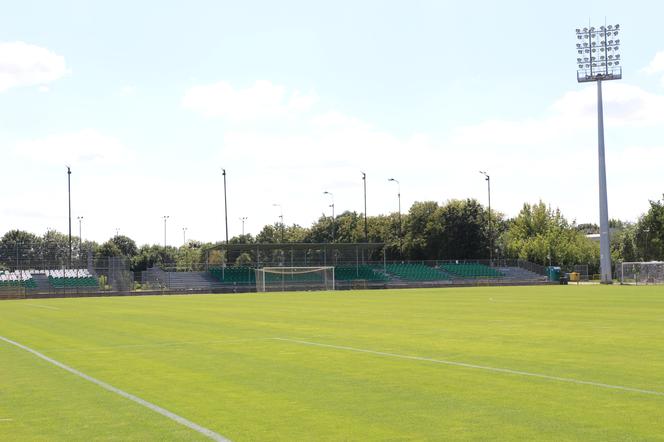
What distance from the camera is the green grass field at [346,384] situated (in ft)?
30.0

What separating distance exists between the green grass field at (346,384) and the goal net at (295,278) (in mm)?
58154

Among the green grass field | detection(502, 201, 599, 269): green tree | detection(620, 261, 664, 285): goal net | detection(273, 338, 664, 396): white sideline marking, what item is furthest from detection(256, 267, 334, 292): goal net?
detection(273, 338, 664, 396): white sideline marking

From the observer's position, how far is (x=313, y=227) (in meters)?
173

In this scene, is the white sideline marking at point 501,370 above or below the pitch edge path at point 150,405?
below

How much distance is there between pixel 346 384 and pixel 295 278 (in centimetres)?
7295

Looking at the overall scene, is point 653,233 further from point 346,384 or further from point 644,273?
point 346,384

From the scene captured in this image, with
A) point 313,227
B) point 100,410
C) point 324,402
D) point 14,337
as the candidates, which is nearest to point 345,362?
point 324,402

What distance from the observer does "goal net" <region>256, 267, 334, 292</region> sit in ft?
270

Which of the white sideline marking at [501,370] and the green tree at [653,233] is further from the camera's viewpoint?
the green tree at [653,233]

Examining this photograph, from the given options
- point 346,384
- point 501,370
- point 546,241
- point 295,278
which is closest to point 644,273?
point 295,278

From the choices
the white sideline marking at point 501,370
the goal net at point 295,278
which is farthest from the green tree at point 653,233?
the white sideline marking at point 501,370

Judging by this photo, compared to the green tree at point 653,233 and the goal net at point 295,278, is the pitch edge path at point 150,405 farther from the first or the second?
the green tree at point 653,233

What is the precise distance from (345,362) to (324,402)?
15.0 ft

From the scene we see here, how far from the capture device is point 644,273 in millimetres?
82312
